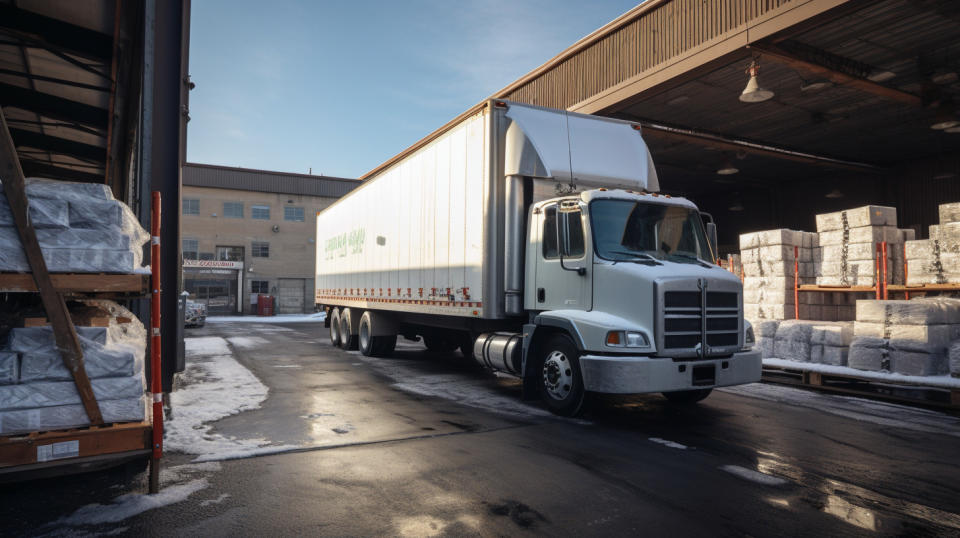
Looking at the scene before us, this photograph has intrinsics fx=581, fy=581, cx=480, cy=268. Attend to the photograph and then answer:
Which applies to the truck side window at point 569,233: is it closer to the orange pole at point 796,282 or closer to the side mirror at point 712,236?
the side mirror at point 712,236

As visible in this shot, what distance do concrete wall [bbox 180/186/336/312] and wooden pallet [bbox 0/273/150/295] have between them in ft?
127

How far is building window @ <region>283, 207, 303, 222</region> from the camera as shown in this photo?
42.8 metres

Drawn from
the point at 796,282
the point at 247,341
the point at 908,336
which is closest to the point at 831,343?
the point at 908,336

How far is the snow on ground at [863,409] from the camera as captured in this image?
22.7ft

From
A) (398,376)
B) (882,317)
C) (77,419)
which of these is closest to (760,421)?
(882,317)

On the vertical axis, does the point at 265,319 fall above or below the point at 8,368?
below

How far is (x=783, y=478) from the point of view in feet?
16.1

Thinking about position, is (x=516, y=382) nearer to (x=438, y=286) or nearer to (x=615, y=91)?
(x=438, y=286)

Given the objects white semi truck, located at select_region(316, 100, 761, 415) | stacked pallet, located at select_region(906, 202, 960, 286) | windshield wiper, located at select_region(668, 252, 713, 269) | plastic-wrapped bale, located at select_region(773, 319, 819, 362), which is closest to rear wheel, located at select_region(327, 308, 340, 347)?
white semi truck, located at select_region(316, 100, 761, 415)

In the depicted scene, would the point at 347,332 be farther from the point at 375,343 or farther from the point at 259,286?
the point at 259,286

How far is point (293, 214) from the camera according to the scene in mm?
43031

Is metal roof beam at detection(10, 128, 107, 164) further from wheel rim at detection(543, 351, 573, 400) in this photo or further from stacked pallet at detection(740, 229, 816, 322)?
stacked pallet at detection(740, 229, 816, 322)

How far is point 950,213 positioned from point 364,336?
38.9 feet

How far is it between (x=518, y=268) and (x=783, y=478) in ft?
14.1
